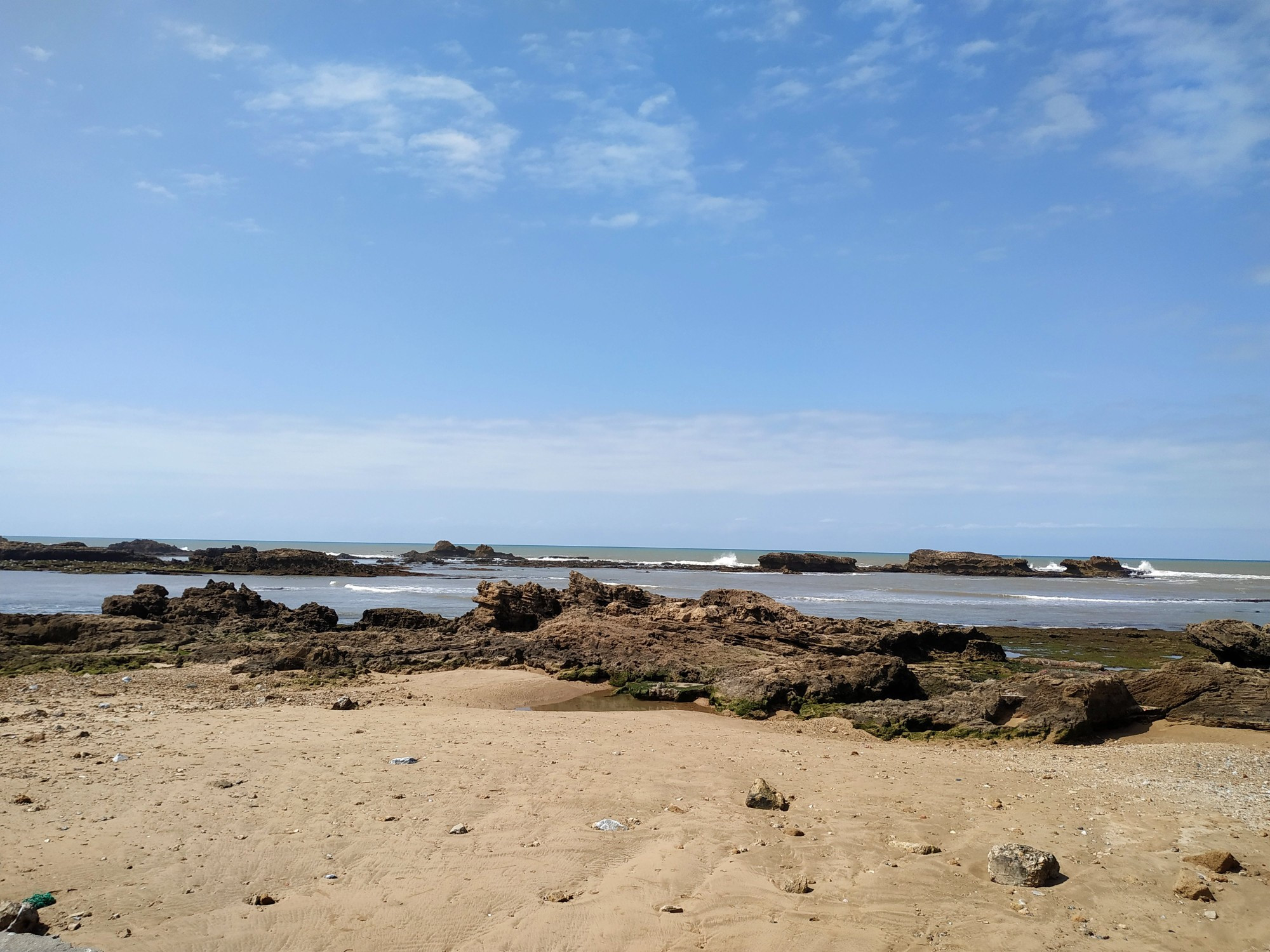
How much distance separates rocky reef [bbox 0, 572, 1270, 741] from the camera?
11344 mm

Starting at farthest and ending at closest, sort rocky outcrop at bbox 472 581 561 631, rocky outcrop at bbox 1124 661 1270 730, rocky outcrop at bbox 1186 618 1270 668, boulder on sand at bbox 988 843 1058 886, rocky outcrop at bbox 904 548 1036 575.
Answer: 1. rocky outcrop at bbox 904 548 1036 575
2. rocky outcrop at bbox 472 581 561 631
3. rocky outcrop at bbox 1186 618 1270 668
4. rocky outcrop at bbox 1124 661 1270 730
5. boulder on sand at bbox 988 843 1058 886

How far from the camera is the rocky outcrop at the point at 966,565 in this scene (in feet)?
278

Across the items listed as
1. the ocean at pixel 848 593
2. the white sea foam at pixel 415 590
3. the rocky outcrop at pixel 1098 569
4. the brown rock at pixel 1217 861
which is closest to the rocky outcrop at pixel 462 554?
the ocean at pixel 848 593

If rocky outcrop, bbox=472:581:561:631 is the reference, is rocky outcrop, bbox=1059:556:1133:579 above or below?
below

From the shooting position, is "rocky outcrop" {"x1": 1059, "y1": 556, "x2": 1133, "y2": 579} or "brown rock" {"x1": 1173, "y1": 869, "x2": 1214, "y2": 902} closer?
"brown rock" {"x1": 1173, "y1": 869, "x2": 1214, "y2": 902}

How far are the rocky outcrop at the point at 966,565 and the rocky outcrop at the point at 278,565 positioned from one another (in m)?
59.4

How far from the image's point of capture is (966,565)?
87500 millimetres

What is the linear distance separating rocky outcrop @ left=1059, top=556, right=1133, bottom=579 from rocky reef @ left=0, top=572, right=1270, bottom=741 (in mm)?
78052

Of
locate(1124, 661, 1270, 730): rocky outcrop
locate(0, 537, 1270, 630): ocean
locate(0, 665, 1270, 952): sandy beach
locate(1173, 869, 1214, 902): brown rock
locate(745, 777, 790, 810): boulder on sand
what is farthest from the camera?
locate(0, 537, 1270, 630): ocean

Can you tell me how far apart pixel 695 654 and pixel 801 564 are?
75.3m

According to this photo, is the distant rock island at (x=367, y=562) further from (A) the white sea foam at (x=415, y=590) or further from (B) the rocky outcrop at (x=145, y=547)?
(A) the white sea foam at (x=415, y=590)

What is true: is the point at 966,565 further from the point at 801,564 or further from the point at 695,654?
the point at 695,654

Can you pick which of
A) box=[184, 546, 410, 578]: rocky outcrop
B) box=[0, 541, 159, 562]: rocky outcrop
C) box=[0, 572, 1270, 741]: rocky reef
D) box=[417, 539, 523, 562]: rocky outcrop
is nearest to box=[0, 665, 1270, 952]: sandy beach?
box=[0, 572, 1270, 741]: rocky reef

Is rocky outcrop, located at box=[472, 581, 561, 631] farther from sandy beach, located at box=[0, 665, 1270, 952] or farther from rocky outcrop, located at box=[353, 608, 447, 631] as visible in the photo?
sandy beach, located at box=[0, 665, 1270, 952]
